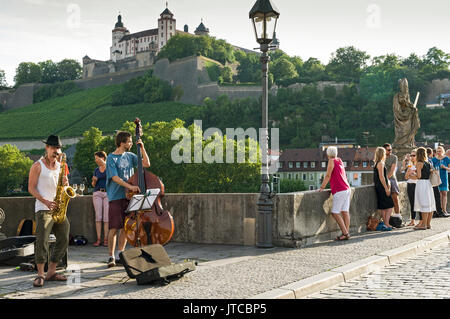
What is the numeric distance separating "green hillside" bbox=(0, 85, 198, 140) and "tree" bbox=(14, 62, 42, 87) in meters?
17.7

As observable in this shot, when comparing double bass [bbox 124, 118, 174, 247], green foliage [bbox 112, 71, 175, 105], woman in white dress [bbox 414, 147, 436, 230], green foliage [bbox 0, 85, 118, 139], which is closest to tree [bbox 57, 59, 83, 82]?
green foliage [bbox 0, 85, 118, 139]

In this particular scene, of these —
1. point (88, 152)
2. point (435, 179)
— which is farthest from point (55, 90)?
point (435, 179)

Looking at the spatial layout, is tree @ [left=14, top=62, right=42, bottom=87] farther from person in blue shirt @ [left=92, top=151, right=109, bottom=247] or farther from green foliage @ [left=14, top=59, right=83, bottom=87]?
person in blue shirt @ [left=92, top=151, right=109, bottom=247]

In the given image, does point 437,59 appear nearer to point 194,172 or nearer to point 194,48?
→ point 194,48

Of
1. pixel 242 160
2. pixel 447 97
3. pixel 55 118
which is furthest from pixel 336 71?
pixel 242 160

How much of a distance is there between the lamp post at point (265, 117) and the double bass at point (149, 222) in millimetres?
2294

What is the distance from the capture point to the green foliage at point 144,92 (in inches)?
4247

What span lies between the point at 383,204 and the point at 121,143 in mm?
6127

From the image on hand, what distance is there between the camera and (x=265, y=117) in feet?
31.1

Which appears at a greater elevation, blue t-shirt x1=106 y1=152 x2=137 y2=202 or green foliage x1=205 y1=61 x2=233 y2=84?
green foliage x1=205 y1=61 x2=233 y2=84

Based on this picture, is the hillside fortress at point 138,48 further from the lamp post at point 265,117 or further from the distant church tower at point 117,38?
the lamp post at point 265,117

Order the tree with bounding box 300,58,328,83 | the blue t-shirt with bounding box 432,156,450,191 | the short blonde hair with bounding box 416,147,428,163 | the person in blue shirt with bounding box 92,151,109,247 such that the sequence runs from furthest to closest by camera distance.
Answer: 1. the tree with bounding box 300,58,328,83
2. the blue t-shirt with bounding box 432,156,450,191
3. the short blonde hair with bounding box 416,147,428,163
4. the person in blue shirt with bounding box 92,151,109,247

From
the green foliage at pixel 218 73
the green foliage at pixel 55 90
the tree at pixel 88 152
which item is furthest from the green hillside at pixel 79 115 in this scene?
the tree at pixel 88 152

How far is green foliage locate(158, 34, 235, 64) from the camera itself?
362 ft
